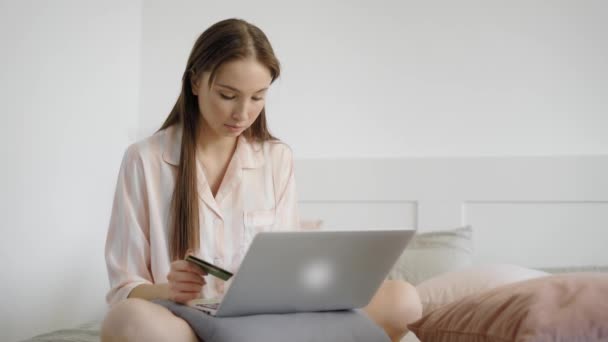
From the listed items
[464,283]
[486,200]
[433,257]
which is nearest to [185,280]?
[464,283]

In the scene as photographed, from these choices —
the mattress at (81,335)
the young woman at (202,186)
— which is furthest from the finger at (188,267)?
the mattress at (81,335)

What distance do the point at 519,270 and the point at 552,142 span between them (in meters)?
0.75

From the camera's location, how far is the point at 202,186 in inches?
66.5

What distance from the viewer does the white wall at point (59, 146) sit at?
7.24ft

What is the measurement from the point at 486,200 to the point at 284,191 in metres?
1.08

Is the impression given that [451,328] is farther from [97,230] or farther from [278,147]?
[97,230]

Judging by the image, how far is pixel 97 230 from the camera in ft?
9.16

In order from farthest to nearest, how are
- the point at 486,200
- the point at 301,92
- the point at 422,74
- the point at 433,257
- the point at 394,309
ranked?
the point at 301,92
the point at 422,74
the point at 486,200
the point at 433,257
the point at 394,309

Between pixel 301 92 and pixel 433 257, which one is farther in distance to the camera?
pixel 301 92

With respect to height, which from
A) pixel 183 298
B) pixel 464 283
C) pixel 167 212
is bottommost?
pixel 464 283

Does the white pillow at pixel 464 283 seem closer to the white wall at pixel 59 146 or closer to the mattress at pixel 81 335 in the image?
the mattress at pixel 81 335

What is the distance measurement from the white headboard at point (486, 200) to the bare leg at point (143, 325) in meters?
1.61

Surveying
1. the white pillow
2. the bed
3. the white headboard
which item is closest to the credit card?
the white pillow

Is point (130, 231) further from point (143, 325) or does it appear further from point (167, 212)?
point (143, 325)
